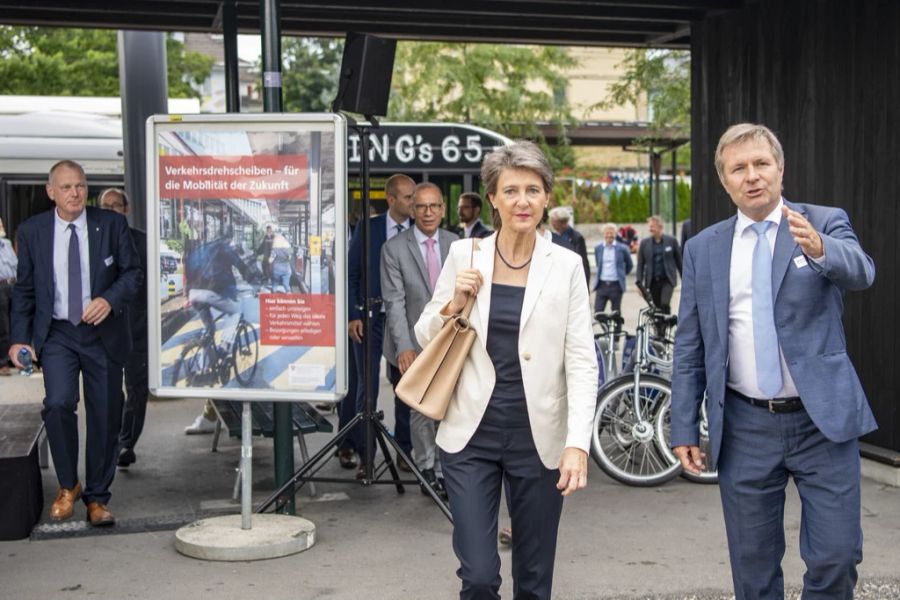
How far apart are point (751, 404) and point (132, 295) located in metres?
4.03

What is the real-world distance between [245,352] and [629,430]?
292 centimetres

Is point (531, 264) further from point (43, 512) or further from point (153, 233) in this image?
point (43, 512)

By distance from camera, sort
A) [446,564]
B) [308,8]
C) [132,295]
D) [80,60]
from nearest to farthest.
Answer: [446,564] → [132,295] → [308,8] → [80,60]

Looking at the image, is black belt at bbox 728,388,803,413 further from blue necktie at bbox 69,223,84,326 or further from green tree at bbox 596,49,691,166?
green tree at bbox 596,49,691,166

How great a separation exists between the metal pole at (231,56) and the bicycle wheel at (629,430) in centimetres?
329

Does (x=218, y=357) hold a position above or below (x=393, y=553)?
above

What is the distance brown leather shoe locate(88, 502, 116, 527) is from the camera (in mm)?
6766

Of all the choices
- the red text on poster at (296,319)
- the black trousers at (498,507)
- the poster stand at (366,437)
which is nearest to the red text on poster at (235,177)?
the red text on poster at (296,319)

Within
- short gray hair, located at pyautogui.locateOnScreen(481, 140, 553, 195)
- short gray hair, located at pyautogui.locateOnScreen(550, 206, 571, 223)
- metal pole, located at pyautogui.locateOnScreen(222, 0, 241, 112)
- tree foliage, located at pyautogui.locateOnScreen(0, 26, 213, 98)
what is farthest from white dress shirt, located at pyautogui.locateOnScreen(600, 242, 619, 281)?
tree foliage, located at pyautogui.locateOnScreen(0, 26, 213, 98)

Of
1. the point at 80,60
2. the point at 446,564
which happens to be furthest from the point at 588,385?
the point at 80,60

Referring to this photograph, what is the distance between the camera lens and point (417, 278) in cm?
738

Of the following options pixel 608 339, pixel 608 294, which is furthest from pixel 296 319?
pixel 608 294

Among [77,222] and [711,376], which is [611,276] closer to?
[77,222]

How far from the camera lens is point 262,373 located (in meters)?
6.18
